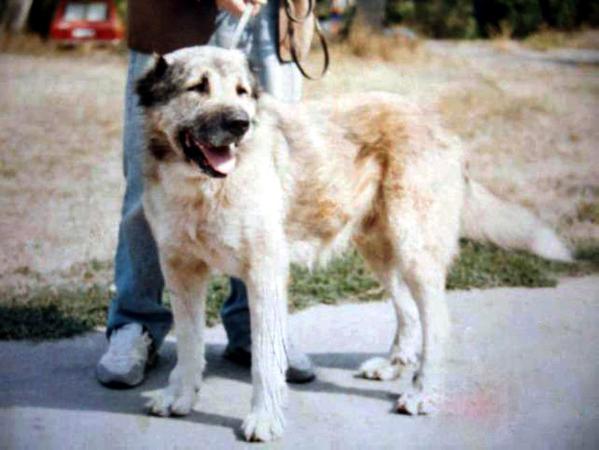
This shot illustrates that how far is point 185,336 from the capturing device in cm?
360

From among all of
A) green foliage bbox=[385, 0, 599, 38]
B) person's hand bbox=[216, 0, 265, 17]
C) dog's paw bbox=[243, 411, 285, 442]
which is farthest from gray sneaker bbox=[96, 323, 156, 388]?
green foliage bbox=[385, 0, 599, 38]

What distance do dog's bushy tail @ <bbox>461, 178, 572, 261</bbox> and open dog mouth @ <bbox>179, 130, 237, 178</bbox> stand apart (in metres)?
Result: 1.36

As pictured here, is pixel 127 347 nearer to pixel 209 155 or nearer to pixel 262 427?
pixel 262 427

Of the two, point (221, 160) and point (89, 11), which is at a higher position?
point (89, 11)

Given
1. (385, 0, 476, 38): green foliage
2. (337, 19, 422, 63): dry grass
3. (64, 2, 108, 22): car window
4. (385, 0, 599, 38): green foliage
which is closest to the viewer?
(385, 0, 599, 38): green foliage

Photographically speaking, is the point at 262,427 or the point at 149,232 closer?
the point at 262,427

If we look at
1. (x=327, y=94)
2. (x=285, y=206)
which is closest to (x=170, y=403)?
(x=285, y=206)

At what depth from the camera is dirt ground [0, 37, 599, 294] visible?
19.7ft

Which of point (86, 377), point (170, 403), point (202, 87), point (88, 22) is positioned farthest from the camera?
point (88, 22)

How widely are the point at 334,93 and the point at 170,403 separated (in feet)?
8.89

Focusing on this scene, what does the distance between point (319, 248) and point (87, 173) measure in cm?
422

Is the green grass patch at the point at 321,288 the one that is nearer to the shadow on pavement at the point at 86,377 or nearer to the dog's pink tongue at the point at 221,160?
the shadow on pavement at the point at 86,377

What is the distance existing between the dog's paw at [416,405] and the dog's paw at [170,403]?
0.84m

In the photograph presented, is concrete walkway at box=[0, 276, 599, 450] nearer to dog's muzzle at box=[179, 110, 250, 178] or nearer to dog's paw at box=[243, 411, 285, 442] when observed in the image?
dog's paw at box=[243, 411, 285, 442]
